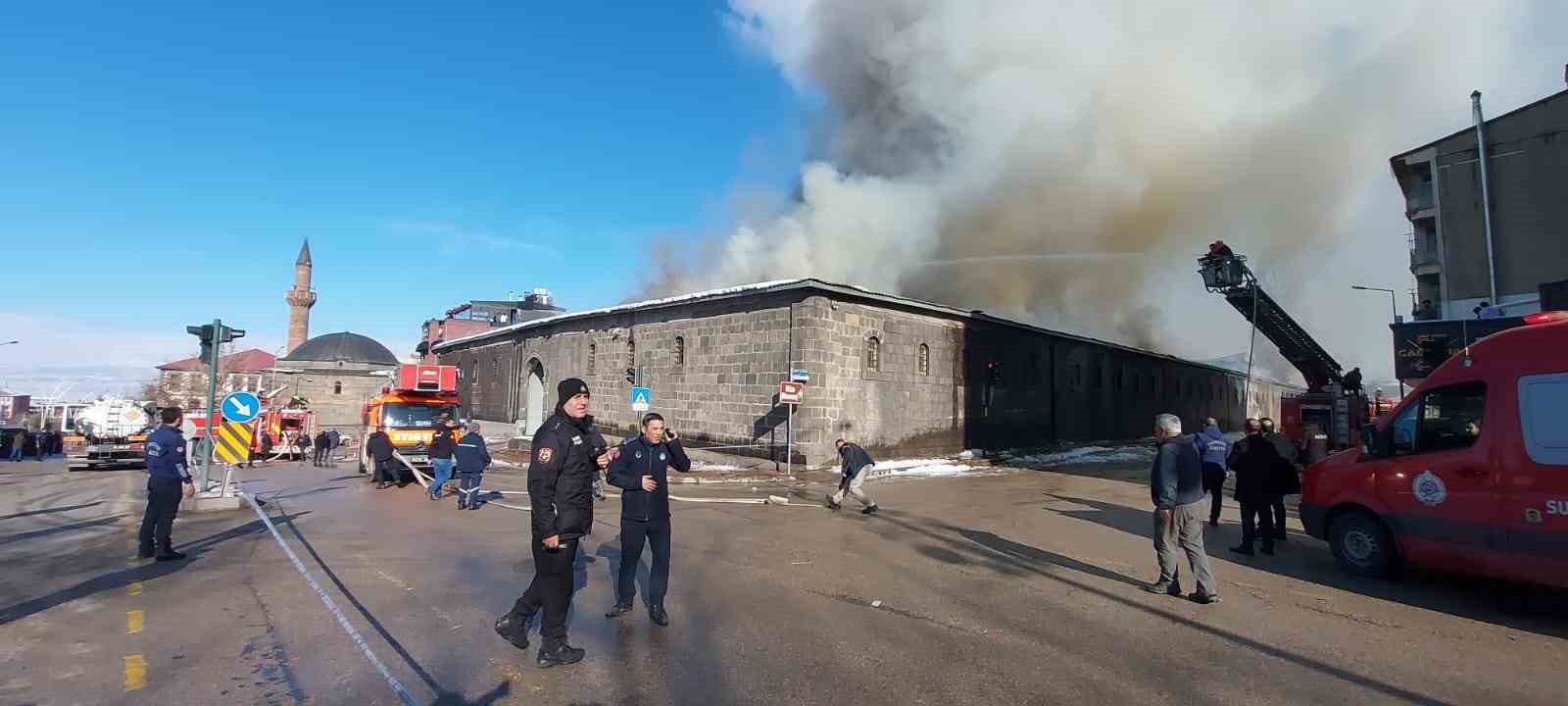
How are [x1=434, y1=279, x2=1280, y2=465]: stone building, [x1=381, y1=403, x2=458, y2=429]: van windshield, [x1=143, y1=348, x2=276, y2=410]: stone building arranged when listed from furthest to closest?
[x1=143, y1=348, x2=276, y2=410]: stone building → [x1=434, y1=279, x2=1280, y2=465]: stone building → [x1=381, y1=403, x2=458, y2=429]: van windshield

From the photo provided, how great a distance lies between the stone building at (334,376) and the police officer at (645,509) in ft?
213

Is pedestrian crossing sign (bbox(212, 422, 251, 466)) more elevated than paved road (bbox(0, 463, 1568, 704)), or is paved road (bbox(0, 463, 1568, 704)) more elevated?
pedestrian crossing sign (bbox(212, 422, 251, 466))

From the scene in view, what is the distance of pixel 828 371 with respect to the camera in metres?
18.8

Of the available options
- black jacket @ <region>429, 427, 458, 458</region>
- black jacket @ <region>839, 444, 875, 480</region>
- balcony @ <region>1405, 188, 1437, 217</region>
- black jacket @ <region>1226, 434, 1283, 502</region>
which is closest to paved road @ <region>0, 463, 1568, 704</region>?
black jacket @ <region>1226, 434, 1283, 502</region>

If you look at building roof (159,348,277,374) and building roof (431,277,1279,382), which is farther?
building roof (159,348,277,374)

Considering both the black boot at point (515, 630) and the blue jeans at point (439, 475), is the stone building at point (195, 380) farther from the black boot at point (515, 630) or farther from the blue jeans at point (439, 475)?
the black boot at point (515, 630)

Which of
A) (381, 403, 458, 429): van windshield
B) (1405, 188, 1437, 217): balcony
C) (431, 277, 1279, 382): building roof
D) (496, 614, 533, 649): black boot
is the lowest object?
(496, 614, 533, 649): black boot

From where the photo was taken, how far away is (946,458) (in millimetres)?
21828

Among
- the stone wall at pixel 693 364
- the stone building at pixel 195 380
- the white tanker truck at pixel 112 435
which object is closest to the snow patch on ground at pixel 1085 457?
the stone wall at pixel 693 364

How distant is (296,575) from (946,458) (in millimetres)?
17896

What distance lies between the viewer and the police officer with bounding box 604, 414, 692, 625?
503cm

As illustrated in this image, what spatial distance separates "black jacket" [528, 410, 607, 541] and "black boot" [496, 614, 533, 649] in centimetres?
54

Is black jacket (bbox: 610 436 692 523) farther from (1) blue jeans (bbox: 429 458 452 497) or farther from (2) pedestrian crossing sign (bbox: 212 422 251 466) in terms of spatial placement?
(2) pedestrian crossing sign (bbox: 212 422 251 466)

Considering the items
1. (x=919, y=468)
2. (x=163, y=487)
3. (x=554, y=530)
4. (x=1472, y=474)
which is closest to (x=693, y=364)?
(x=919, y=468)
